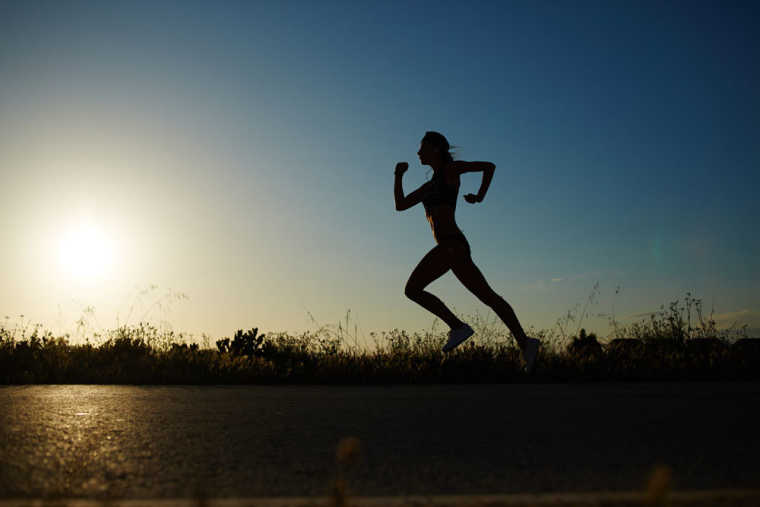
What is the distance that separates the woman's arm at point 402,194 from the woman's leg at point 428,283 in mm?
588

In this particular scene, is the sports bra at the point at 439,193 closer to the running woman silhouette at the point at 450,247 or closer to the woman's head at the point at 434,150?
the running woman silhouette at the point at 450,247

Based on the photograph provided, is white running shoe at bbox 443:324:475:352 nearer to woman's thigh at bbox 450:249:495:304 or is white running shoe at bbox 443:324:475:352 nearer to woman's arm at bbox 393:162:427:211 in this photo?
woman's thigh at bbox 450:249:495:304

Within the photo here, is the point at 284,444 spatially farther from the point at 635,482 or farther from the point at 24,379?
the point at 24,379

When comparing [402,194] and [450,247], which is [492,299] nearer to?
[450,247]

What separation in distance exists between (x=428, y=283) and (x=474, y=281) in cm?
54

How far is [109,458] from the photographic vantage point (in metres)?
2.86

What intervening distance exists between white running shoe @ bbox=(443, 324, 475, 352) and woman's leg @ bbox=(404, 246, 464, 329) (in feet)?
0.21

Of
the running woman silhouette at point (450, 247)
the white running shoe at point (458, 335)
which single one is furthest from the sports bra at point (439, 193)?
the white running shoe at point (458, 335)

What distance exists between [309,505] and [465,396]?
3.32 m

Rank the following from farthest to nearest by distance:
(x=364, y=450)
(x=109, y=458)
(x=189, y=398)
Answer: (x=189, y=398), (x=364, y=450), (x=109, y=458)

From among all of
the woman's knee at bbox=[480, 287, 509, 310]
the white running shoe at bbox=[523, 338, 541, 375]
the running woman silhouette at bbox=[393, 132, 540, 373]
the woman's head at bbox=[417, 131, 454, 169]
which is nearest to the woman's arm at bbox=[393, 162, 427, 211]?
the running woman silhouette at bbox=[393, 132, 540, 373]

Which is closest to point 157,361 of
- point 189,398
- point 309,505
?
point 189,398

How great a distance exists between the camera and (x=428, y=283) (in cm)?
725

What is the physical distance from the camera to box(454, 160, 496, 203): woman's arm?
7.01 metres
